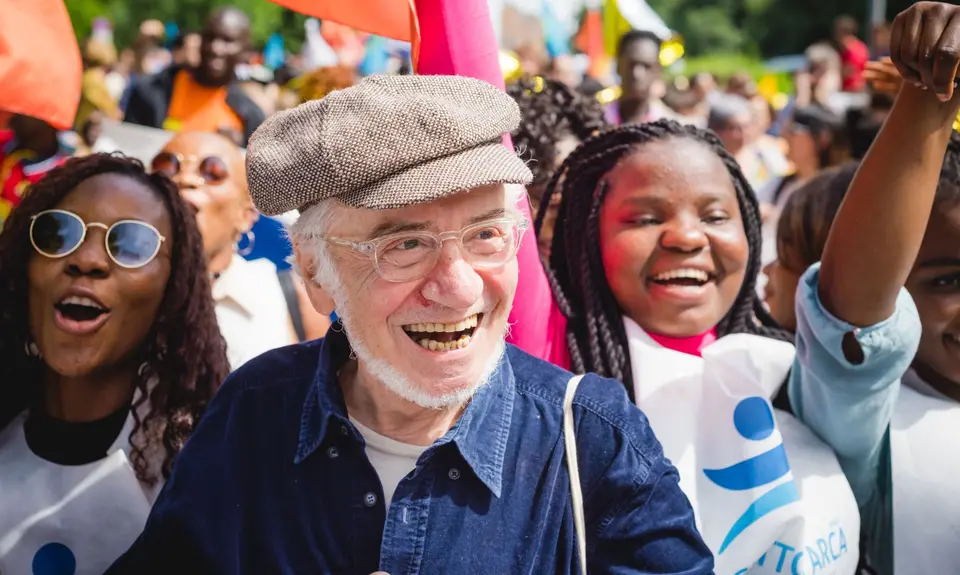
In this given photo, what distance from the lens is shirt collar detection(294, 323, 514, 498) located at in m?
1.88

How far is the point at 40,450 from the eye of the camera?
2551 mm

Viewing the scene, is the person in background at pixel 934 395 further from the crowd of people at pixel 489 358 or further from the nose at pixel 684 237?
the nose at pixel 684 237

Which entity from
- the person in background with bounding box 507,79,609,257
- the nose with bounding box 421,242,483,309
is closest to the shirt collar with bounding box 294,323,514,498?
the nose with bounding box 421,242,483,309

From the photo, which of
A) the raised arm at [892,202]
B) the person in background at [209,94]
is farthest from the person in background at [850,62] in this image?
the raised arm at [892,202]

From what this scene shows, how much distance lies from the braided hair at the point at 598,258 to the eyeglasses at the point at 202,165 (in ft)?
5.38

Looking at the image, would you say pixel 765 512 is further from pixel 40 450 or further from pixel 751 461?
pixel 40 450

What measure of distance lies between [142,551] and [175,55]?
8.44 m

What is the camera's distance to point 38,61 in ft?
9.02

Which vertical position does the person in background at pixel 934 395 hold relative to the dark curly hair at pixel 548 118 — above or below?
below

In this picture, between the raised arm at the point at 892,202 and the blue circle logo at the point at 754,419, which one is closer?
the raised arm at the point at 892,202

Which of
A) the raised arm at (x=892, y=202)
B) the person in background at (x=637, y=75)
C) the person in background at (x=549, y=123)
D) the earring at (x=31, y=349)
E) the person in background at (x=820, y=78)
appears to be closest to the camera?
the raised arm at (x=892, y=202)

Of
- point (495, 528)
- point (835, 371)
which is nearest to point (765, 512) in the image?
point (835, 371)

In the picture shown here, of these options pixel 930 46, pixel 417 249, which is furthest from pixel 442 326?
pixel 930 46

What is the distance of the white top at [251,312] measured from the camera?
333 centimetres
